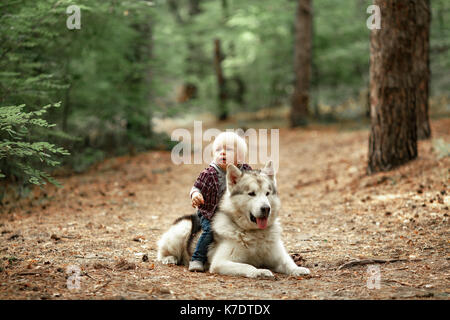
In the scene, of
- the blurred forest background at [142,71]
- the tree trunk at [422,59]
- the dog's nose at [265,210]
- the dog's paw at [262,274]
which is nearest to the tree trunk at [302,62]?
the blurred forest background at [142,71]

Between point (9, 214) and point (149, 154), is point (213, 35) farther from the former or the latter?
point (9, 214)

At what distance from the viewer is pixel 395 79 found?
345 inches

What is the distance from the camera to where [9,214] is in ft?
26.7

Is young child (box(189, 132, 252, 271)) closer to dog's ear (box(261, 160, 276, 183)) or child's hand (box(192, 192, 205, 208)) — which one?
child's hand (box(192, 192, 205, 208))

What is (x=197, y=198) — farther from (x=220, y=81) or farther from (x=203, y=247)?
(x=220, y=81)

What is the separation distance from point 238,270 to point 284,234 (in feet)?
7.76

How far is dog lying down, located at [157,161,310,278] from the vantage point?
4820 millimetres

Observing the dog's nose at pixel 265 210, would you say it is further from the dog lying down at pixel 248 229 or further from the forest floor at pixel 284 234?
the forest floor at pixel 284 234

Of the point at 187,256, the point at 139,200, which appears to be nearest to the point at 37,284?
the point at 187,256

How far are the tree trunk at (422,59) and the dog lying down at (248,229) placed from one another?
19.1ft

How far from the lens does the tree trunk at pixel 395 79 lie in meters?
8.72

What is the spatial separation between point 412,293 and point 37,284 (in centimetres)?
351

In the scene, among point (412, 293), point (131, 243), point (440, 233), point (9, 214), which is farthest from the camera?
point (9, 214)

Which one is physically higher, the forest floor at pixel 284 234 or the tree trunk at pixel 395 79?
the tree trunk at pixel 395 79
